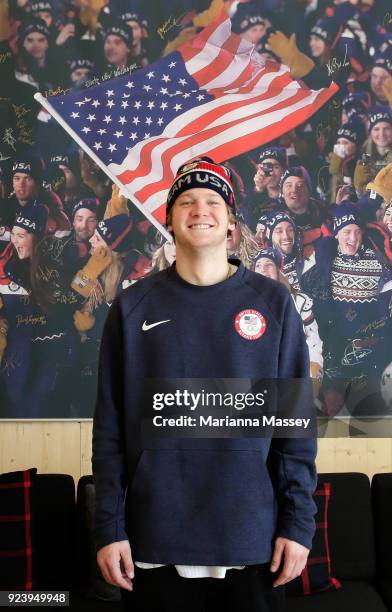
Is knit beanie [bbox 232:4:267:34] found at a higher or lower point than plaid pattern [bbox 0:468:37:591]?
higher

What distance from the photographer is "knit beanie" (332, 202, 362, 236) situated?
3033mm

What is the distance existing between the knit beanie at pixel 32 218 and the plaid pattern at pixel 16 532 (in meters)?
1.07

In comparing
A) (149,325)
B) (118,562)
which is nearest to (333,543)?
(118,562)

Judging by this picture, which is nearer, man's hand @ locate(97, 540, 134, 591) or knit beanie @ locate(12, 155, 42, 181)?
man's hand @ locate(97, 540, 134, 591)

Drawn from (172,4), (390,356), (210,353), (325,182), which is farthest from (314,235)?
(210,353)

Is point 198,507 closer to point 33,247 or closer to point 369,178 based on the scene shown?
point 33,247

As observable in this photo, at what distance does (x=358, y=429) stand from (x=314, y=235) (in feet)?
2.96

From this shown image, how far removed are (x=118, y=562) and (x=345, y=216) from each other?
2.07 meters

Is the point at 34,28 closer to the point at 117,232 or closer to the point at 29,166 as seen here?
the point at 29,166

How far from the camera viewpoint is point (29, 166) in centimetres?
298

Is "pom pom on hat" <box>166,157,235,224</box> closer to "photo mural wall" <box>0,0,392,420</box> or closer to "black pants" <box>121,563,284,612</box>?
"black pants" <box>121,563,284,612</box>

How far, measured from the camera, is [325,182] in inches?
120

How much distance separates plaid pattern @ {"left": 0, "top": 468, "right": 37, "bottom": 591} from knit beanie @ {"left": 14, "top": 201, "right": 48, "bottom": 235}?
1.07 metres

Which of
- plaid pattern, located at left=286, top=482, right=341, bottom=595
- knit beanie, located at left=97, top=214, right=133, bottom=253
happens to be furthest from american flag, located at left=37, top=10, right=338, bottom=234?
plaid pattern, located at left=286, top=482, right=341, bottom=595
